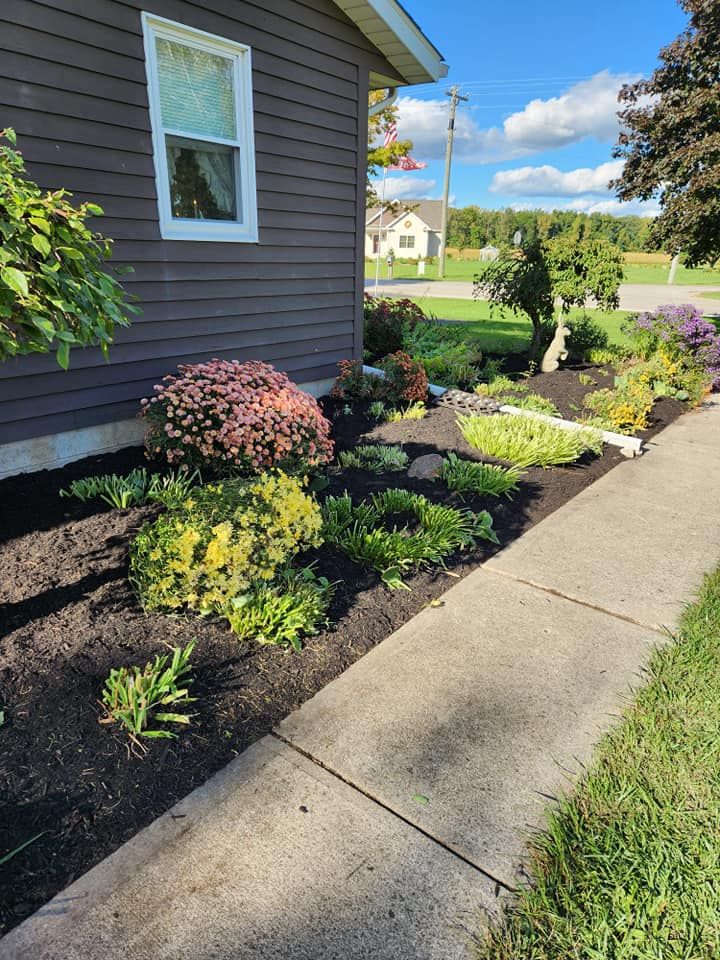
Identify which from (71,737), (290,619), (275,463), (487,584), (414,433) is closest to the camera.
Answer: (71,737)

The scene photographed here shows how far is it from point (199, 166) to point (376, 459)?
2.92m

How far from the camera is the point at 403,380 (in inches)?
252

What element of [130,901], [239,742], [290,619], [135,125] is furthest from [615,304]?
[130,901]

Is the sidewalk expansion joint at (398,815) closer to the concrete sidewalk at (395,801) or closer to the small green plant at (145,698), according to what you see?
the concrete sidewalk at (395,801)

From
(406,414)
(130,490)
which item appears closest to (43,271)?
(130,490)

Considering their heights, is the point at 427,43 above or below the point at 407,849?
above

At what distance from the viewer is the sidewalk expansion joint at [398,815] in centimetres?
173

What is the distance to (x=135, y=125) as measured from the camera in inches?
171

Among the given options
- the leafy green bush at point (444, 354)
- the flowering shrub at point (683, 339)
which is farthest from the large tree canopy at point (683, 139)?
the leafy green bush at point (444, 354)

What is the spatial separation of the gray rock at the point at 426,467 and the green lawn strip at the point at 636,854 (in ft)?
8.18

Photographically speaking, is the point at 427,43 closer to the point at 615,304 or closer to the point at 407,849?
the point at 615,304

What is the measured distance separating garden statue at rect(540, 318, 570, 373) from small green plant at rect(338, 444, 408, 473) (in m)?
4.35

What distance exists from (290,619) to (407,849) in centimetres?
113

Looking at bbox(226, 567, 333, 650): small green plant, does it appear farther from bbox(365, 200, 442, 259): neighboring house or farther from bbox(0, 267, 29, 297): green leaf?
bbox(365, 200, 442, 259): neighboring house
